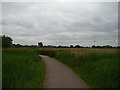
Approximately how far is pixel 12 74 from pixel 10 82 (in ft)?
5.27

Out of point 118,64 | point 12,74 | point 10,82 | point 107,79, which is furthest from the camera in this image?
point 118,64

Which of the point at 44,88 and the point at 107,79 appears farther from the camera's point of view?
the point at 107,79

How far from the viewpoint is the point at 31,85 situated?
9.97 metres

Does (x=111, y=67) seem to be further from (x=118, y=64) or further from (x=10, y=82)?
(x=10, y=82)

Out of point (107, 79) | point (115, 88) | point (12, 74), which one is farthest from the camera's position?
point (12, 74)

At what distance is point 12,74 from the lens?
37.8 ft

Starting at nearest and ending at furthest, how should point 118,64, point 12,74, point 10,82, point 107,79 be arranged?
point 10,82, point 107,79, point 12,74, point 118,64

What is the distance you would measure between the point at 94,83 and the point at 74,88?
5.21ft

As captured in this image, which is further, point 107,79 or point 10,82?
point 107,79

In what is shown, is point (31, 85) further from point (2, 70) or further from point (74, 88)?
point (2, 70)

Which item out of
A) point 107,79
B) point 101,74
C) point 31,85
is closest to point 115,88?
point 107,79

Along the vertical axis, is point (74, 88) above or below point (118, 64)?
below

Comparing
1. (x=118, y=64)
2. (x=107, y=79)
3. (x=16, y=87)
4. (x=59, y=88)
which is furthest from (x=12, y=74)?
(x=118, y=64)

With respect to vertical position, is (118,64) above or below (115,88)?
above
